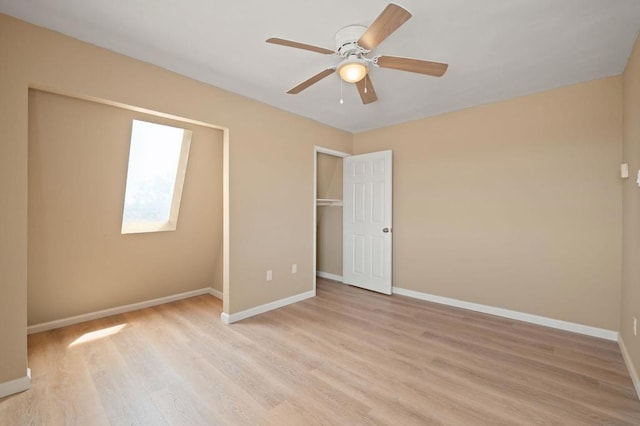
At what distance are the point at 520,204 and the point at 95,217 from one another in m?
4.63

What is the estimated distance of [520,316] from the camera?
3189 millimetres

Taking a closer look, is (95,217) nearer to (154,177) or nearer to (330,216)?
(154,177)

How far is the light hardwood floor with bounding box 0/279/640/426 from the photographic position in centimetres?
176

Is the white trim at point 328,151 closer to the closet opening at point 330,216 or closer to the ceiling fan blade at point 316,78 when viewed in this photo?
the closet opening at point 330,216

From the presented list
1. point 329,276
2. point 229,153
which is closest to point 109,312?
point 229,153

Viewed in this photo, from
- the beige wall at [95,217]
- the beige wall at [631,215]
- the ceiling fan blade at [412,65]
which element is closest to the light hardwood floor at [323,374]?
the beige wall at [631,215]

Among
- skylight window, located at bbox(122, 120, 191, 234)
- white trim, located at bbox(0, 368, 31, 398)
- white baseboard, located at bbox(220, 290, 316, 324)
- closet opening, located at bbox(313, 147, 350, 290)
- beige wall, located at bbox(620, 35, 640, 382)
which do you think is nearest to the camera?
white trim, located at bbox(0, 368, 31, 398)

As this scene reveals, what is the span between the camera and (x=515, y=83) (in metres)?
2.86

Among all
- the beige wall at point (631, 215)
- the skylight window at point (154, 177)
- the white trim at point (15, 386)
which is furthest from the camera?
the skylight window at point (154, 177)

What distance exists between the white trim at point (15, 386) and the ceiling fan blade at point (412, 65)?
341 cm

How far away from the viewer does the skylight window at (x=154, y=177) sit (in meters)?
2.88

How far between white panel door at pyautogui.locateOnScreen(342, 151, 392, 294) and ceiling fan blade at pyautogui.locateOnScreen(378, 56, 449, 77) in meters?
2.16

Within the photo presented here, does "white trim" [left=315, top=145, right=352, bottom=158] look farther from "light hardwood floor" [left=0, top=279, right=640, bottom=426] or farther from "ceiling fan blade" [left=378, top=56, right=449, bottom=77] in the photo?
"light hardwood floor" [left=0, top=279, right=640, bottom=426]

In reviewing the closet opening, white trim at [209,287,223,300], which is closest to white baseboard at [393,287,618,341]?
the closet opening
